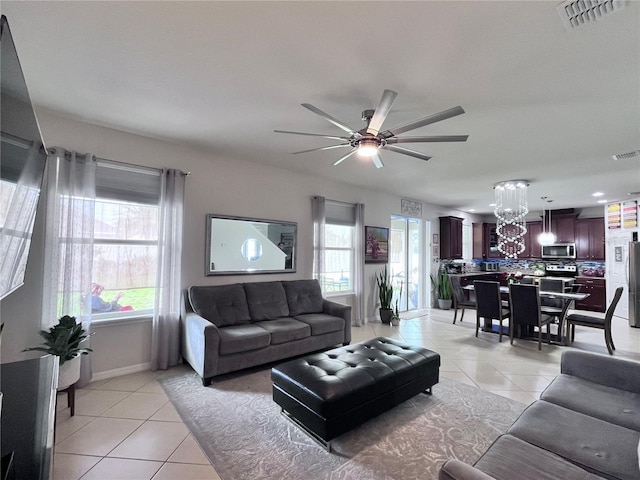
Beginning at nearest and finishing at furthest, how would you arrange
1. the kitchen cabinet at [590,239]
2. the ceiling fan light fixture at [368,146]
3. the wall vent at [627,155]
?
the ceiling fan light fixture at [368,146] < the wall vent at [627,155] < the kitchen cabinet at [590,239]

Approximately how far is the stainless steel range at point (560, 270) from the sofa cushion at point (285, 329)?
775cm

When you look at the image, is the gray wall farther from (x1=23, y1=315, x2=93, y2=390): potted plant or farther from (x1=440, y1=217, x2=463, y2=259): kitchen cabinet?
(x1=440, y1=217, x2=463, y2=259): kitchen cabinet

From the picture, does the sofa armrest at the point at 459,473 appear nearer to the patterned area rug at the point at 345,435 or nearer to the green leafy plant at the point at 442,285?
the patterned area rug at the point at 345,435

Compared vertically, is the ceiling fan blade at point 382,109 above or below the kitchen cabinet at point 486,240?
above

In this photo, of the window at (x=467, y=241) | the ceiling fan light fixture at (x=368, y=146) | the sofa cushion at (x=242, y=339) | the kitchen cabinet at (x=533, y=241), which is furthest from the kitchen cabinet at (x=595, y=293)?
the sofa cushion at (x=242, y=339)

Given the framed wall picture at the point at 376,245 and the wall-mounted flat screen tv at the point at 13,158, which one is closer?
the wall-mounted flat screen tv at the point at 13,158

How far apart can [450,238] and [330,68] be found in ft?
21.3

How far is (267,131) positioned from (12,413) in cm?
276

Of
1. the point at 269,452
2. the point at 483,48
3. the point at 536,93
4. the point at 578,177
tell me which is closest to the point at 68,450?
the point at 269,452

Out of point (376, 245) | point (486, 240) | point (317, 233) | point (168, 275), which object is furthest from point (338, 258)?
point (486, 240)

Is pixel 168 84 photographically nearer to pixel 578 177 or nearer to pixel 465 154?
pixel 465 154

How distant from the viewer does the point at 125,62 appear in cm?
201

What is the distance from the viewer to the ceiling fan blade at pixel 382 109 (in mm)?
1856

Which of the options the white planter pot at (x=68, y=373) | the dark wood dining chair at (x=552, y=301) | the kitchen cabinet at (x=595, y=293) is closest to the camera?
the white planter pot at (x=68, y=373)
